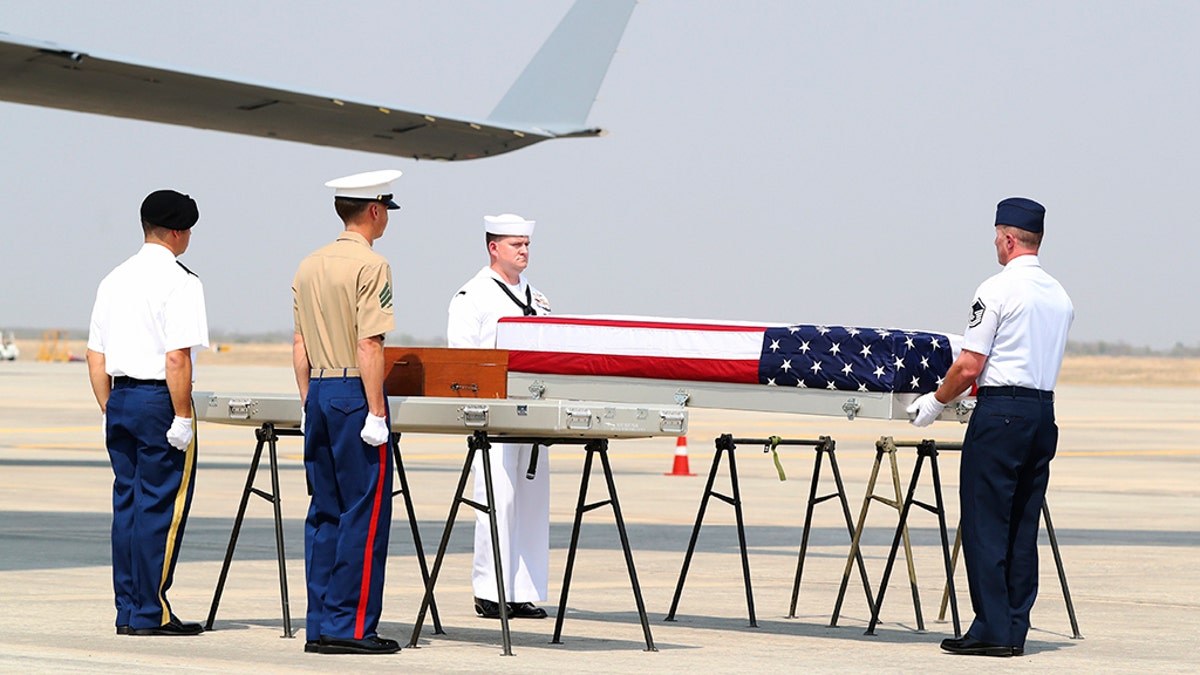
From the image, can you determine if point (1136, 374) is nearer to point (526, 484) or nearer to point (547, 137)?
point (547, 137)

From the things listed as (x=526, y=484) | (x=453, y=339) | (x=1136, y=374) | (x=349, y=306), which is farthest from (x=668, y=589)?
(x=1136, y=374)

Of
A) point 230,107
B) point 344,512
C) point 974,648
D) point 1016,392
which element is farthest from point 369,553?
point 230,107

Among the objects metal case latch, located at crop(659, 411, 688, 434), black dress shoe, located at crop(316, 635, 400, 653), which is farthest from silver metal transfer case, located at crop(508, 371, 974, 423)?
black dress shoe, located at crop(316, 635, 400, 653)

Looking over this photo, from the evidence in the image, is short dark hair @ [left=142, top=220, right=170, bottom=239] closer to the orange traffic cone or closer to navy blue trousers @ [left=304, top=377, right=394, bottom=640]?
navy blue trousers @ [left=304, top=377, right=394, bottom=640]

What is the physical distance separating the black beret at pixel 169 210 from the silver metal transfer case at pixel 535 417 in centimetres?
114

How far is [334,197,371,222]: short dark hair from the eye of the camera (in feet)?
28.7

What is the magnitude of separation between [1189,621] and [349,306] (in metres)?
5.06

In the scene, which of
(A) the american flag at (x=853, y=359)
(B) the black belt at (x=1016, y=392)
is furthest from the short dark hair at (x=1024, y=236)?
(B) the black belt at (x=1016, y=392)

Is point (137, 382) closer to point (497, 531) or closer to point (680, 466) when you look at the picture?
point (497, 531)

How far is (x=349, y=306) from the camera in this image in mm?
8477

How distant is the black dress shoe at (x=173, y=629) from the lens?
8797mm

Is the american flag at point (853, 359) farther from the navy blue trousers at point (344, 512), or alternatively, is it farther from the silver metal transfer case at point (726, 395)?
the navy blue trousers at point (344, 512)

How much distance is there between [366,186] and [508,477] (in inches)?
94.7

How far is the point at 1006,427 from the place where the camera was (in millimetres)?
8781
